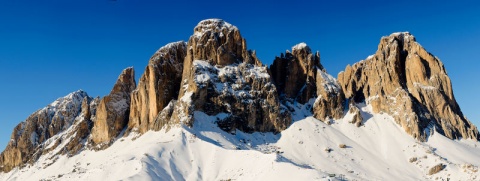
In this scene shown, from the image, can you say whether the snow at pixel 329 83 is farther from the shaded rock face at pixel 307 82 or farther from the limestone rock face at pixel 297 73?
the limestone rock face at pixel 297 73

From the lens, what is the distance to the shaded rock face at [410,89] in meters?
169

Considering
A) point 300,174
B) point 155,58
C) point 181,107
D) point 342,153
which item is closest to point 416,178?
point 342,153

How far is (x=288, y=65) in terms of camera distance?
630 ft

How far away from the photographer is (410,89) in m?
184

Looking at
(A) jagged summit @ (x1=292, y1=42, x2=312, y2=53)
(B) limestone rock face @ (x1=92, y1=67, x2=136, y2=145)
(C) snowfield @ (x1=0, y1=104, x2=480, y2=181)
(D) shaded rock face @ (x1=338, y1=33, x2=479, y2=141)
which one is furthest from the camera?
(A) jagged summit @ (x1=292, y1=42, x2=312, y2=53)

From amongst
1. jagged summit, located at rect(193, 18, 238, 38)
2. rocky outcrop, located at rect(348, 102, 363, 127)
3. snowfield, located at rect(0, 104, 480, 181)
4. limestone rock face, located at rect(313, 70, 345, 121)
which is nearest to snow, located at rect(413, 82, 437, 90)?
snowfield, located at rect(0, 104, 480, 181)

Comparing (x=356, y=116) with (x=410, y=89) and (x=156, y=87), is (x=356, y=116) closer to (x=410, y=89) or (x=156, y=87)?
(x=410, y=89)

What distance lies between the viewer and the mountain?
13400 centimetres

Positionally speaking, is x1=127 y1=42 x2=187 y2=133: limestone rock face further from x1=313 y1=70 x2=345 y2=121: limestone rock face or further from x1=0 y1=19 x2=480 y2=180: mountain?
x1=313 y1=70 x2=345 y2=121: limestone rock face

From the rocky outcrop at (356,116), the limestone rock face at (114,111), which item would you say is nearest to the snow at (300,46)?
the rocky outcrop at (356,116)

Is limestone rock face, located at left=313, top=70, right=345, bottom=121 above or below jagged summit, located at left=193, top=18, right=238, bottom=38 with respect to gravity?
below

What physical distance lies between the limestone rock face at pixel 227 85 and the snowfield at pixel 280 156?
4.36 metres

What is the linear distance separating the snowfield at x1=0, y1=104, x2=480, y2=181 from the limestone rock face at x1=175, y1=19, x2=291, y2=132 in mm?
4361

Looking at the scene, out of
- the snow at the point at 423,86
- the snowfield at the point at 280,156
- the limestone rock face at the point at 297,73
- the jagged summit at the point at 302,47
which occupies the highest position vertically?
the jagged summit at the point at 302,47
